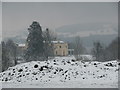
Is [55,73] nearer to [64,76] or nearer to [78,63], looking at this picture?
[64,76]

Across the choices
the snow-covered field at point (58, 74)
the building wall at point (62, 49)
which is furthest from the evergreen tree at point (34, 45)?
the building wall at point (62, 49)

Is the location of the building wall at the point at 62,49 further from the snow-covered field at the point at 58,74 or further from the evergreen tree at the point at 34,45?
the snow-covered field at the point at 58,74

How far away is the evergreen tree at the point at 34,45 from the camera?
48.4 meters

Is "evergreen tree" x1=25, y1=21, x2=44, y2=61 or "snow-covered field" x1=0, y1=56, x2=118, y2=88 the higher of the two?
"evergreen tree" x1=25, y1=21, x2=44, y2=61

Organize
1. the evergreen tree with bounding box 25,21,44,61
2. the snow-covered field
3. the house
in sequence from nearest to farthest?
the snow-covered field, the evergreen tree with bounding box 25,21,44,61, the house

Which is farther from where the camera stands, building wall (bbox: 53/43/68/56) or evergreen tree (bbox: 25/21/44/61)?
building wall (bbox: 53/43/68/56)

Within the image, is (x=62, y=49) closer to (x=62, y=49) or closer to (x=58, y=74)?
(x=62, y=49)

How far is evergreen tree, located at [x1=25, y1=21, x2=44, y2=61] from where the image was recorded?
4838 cm

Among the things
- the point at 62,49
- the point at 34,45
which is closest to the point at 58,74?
the point at 34,45

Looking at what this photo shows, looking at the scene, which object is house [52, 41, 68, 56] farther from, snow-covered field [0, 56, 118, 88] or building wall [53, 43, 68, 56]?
snow-covered field [0, 56, 118, 88]

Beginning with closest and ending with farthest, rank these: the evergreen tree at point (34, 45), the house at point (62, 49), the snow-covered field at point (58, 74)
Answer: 1. the snow-covered field at point (58, 74)
2. the evergreen tree at point (34, 45)
3. the house at point (62, 49)

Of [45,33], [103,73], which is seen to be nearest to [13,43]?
[45,33]

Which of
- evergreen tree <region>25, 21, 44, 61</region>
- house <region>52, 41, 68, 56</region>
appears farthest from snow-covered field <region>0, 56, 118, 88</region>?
house <region>52, 41, 68, 56</region>

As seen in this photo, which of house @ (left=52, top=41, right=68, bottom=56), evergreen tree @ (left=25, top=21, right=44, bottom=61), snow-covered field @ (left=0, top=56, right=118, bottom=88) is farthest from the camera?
house @ (left=52, top=41, right=68, bottom=56)
